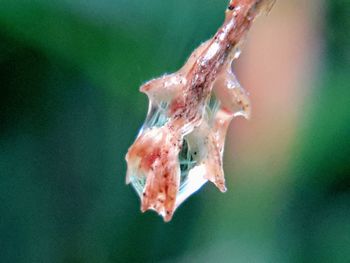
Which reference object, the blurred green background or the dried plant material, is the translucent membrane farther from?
the blurred green background

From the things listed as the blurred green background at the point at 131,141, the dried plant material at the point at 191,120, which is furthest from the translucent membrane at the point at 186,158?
the blurred green background at the point at 131,141

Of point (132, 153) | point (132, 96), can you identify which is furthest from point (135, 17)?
point (132, 153)

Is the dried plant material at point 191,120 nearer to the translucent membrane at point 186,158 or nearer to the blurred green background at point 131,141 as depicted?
the translucent membrane at point 186,158

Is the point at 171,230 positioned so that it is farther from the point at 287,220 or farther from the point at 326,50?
the point at 326,50

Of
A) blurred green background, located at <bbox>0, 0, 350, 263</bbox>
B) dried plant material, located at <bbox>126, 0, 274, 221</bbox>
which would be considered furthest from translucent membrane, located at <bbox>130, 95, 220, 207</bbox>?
blurred green background, located at <bbox>0, 0, 350, 263</bbox>

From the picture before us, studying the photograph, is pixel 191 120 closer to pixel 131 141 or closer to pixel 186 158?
pixel 186 158

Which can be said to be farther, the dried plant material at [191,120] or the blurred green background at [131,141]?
the blurred green background at [131,141]
